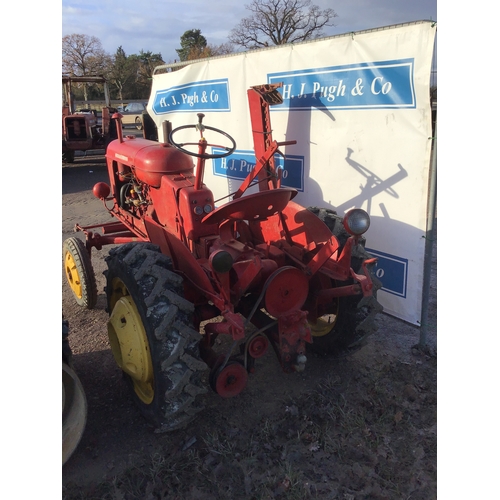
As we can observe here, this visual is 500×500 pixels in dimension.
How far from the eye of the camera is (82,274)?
3.94 metres

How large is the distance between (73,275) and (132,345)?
1973 millimetres

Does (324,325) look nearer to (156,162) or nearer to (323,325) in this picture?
(323,325)

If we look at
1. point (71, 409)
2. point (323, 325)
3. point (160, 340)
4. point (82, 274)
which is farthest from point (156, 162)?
point (71, 409)

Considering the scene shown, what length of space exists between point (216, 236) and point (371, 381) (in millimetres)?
1488

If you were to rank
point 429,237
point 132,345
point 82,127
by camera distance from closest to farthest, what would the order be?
point 132,345 → point 429,237 → point 82,127

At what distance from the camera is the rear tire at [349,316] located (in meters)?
2.96

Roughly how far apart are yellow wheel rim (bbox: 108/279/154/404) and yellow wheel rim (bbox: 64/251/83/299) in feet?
4.85

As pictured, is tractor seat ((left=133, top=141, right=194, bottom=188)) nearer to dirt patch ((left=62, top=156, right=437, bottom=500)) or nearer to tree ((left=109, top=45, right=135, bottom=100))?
dirt patch ((left=62, top=156, right=437, bottom=500))

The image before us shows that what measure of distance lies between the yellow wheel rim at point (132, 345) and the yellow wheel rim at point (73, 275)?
148 centimetres

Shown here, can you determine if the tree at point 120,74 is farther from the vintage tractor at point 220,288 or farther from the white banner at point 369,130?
the vintage tractor at point 220,288

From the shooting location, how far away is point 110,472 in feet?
7.83

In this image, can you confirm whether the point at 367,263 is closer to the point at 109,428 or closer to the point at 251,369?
the point at 251,369

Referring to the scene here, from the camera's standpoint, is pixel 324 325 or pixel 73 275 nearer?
pixel 324 325

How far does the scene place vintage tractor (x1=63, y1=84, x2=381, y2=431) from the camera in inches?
94.1
